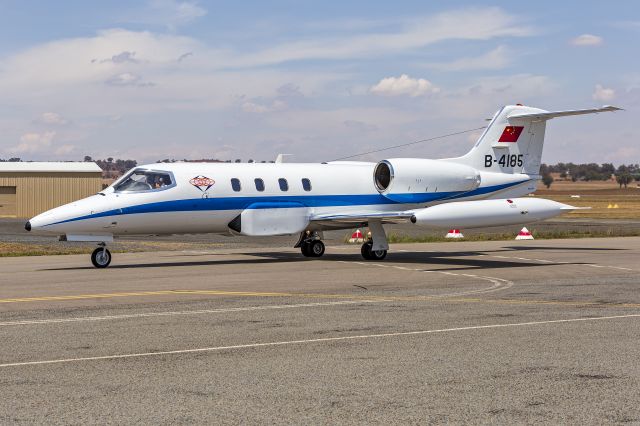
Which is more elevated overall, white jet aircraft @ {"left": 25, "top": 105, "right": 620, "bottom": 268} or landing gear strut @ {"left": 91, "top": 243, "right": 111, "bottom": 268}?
white jet aircraft @ {"left": 25, "top": 105, "right": 620, "bottom": 268}

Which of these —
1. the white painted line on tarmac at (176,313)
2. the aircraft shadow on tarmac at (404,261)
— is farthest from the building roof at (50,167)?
the white painted line on tarmac at (176,313)

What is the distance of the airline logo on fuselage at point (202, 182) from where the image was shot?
25.9m

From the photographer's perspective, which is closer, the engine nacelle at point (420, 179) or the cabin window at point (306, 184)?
the cabin window at point (306, 184)

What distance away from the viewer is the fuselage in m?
24.3

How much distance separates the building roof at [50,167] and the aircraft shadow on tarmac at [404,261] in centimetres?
5651

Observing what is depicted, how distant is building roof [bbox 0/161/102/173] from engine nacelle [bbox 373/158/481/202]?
58665mm

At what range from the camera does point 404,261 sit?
27.2 metres

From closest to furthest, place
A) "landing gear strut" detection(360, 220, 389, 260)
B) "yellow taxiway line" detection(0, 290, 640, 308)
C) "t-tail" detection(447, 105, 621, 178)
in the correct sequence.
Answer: "yellow taxiway line" detection(0, 290, 640, 308)
"landing gear strut" detection(360, 220, 389, 260)
"t-tail" detection(447, 105, 621, 178)

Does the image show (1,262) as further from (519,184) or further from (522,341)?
(522,341)

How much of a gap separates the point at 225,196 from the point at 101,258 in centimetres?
397

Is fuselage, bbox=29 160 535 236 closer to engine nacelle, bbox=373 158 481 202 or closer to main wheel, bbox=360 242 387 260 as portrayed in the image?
engine nacelle, bbox=373 158 481 202

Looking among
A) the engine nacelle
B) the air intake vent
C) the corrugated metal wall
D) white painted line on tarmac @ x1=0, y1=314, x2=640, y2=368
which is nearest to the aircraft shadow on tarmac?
the engine nacelle

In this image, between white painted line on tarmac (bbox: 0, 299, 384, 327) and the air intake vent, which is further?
the air intake vent

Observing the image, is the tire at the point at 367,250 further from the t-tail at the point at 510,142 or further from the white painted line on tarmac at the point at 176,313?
the white painted line on tarmac at the point at 176,313
